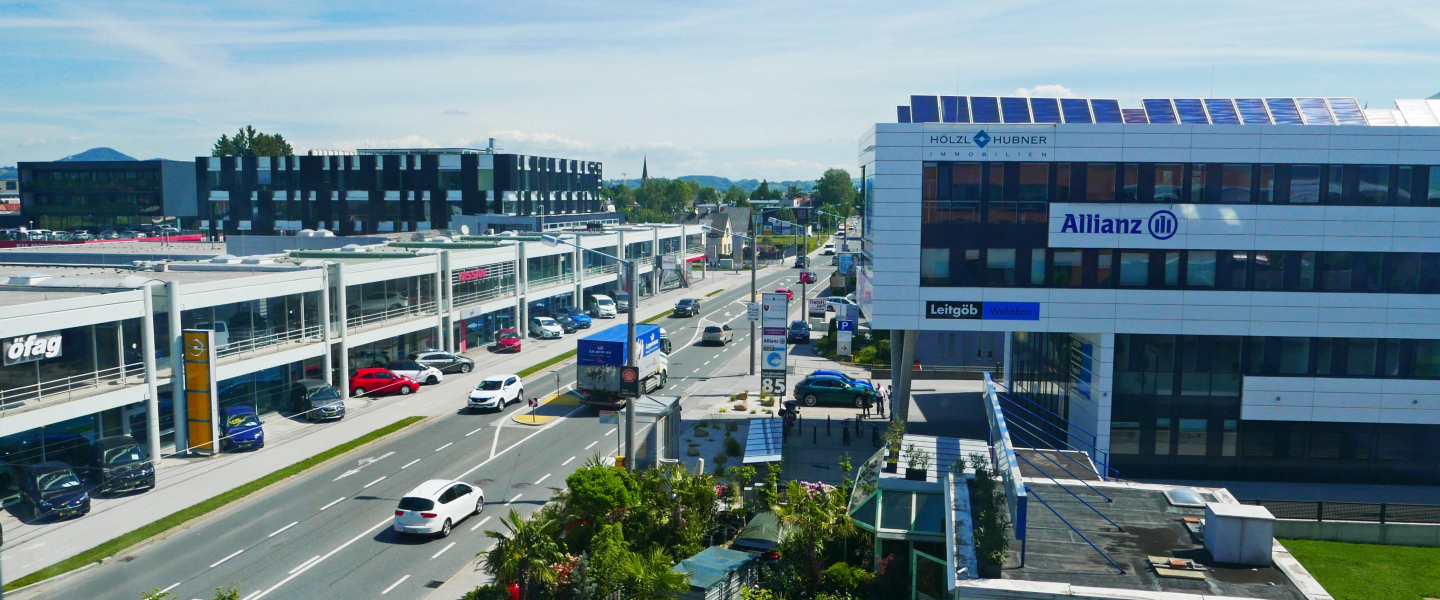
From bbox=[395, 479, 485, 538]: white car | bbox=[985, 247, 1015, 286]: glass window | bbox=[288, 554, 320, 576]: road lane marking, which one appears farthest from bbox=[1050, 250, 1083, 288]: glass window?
bbox=[288, 554, 320, 576]: road lane marking

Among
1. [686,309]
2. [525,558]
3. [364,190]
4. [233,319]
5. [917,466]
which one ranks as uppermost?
[364,190]

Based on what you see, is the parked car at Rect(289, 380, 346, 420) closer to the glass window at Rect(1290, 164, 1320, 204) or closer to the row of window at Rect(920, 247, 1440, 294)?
the row of window at Rect(920, 247, 1440, 294)

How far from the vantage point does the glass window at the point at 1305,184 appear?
31766mm

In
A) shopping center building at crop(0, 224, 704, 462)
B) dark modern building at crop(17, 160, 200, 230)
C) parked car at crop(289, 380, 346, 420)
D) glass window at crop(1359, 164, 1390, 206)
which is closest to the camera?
shopping center building at crop(0, 224, 704, 462)

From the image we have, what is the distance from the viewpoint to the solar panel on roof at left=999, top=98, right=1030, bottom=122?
32688mm

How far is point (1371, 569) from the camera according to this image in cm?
2466

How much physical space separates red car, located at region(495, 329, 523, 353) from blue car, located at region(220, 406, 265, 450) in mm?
23427

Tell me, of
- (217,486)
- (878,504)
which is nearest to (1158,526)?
(878,504)

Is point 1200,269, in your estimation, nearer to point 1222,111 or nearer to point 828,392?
point 1222,111

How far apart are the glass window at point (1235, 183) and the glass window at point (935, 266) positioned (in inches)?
378

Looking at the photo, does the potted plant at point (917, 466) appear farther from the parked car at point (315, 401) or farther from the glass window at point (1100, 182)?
the parked car at point (315, 401)

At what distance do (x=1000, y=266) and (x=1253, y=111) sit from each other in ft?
34.4

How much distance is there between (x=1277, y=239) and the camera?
32094mm

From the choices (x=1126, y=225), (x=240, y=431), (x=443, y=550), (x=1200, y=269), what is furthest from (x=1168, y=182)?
(x=240, y=431)
